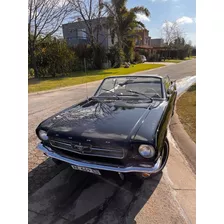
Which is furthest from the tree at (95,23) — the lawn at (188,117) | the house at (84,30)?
the lawn at (188,117)

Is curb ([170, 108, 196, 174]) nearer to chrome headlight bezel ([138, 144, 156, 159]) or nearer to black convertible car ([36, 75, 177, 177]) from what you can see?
black convertible car ([36, 75, 177, 177])

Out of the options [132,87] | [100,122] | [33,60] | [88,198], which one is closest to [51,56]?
[33,60]

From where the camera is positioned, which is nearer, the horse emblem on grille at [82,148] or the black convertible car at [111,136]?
the black convertible car at [111,136]

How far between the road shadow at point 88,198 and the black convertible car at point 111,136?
0.23 m

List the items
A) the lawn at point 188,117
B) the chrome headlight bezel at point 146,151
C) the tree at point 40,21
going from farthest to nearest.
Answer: the tree at point 40,21 < the lawn at point 188,117 < the chrome headlight bezel at point 146,151

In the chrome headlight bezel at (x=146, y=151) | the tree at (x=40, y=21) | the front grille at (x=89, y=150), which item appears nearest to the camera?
the chrome headlight bezel at (x=146, y=151)

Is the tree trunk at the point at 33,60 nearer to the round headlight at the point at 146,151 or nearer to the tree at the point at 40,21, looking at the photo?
the tree at the point at 40,21

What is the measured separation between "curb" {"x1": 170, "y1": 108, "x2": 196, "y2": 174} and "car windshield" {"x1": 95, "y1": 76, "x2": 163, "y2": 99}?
116cm

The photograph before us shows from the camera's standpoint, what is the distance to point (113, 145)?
7.09 ft

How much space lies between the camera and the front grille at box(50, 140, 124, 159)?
2203mm

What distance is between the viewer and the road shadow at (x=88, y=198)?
7.03ft

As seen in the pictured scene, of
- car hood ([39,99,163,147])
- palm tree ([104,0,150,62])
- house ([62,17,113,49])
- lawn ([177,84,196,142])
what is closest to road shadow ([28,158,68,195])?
car hood ([39,99,163,147])

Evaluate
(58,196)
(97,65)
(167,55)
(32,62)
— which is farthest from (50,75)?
(167,55)

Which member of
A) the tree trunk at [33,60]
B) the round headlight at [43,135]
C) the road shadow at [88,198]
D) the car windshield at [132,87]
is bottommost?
the road shadow at [88,198]
